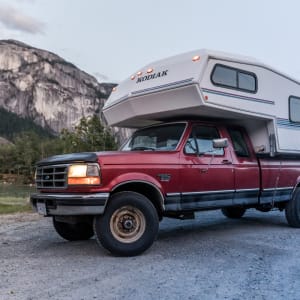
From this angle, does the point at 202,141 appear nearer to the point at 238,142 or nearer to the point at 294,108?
the point at 238,142

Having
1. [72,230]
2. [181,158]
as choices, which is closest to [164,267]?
[181,158]

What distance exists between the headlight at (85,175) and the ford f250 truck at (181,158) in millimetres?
14

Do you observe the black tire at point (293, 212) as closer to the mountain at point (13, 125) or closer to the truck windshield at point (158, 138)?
the truck windshield at point (158, 138)

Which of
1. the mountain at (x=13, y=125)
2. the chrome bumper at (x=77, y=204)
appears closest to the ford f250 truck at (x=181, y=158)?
the chrome bumper at (x=77, y=204)

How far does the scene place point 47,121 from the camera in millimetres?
193000

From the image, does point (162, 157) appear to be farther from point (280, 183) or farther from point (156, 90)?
point (280, 183)

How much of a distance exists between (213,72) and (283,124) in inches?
88.4

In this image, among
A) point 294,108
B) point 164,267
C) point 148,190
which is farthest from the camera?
point 294,108

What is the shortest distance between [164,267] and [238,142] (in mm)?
3527

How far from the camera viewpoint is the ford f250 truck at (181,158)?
241 inches

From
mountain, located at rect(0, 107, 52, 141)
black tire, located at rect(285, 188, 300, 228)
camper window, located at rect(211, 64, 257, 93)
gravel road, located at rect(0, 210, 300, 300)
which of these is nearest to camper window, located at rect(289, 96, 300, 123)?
camper window, located at rect(211, 64, 257, 93)

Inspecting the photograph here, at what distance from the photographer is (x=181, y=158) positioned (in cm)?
700

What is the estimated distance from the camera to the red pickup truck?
6.05 meters

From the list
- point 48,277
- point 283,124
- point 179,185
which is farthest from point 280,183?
point 48,277
